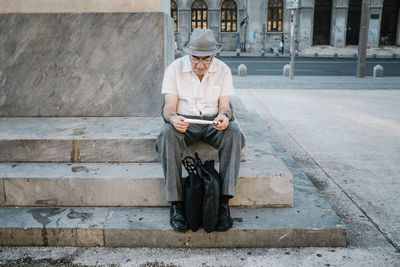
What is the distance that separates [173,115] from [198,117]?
1.00 feet

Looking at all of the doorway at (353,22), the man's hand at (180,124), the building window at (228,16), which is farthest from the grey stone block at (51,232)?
the doorway at (353,22)

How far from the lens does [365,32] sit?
569 inches

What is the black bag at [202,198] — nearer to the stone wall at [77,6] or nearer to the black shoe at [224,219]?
the black shoe at [224,219]

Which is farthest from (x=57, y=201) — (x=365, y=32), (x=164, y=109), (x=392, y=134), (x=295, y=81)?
(x=365, y=32)

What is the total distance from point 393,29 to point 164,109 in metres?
35.4

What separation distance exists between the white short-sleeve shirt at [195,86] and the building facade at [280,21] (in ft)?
96.8

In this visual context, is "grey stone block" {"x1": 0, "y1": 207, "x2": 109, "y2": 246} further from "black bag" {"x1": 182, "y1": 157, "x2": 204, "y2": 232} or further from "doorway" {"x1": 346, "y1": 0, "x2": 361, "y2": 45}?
"doorway" {"x1": 346, "y1": 0, "x2": 361, "y2": 45}

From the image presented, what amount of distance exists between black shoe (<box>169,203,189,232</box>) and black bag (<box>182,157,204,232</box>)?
0.04 meters

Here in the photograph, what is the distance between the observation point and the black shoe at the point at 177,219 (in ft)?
8.93

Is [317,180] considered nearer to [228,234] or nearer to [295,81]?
[228,234]

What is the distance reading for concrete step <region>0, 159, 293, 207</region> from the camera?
121 inches

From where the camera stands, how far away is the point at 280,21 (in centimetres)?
3259

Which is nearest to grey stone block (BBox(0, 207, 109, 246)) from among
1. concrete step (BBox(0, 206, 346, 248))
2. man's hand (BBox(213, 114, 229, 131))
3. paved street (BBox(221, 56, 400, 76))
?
concrete step (BBox(0, 206, 346, 248))

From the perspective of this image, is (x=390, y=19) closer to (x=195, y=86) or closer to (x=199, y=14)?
(x=199, y=14)
